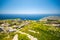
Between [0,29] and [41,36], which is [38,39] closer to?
[41,36]

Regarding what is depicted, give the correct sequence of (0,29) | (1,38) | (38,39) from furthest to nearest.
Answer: (0,29) → (1,38) → (38,39)

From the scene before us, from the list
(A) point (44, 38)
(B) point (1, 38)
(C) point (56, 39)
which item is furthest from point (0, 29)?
(C) point (56, 39)

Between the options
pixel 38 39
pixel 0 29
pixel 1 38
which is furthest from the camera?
pixel 0 29

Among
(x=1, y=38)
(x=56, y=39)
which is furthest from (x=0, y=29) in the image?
(x=56, y=39)

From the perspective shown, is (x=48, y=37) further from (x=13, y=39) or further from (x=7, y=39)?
(x=7, y=39)

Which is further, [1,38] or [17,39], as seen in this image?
[1,38]

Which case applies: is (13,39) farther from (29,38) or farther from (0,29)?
(0,29)

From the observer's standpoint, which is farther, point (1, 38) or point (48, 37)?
point (1, 38)

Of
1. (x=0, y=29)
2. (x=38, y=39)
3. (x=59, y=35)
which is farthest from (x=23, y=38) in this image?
(x=0, y=29)
